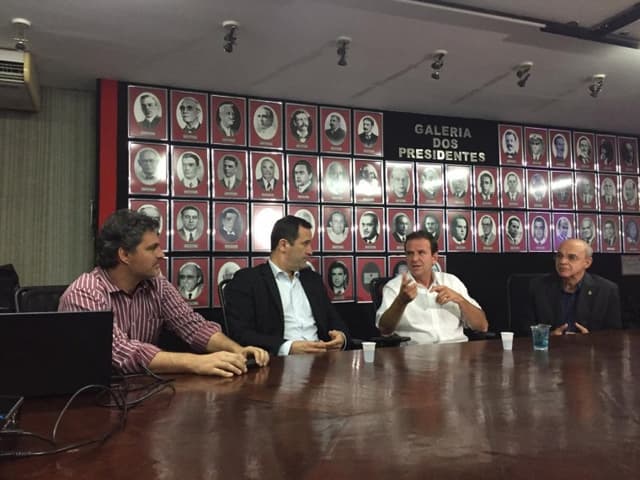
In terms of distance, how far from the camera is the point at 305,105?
3.97 m

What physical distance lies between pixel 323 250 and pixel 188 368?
251cm

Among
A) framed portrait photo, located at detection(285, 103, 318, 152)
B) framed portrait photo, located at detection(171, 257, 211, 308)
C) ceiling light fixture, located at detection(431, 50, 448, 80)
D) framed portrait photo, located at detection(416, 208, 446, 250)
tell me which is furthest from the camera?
framed portrait photo, located at detection(416, 208, 446, 250)

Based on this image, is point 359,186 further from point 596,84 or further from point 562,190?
point 562,190

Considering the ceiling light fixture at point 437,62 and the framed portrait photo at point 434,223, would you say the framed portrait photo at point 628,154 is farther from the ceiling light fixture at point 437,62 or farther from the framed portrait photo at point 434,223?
the ceiling light fixture at point 437,62

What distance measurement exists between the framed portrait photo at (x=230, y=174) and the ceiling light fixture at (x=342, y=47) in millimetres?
1113

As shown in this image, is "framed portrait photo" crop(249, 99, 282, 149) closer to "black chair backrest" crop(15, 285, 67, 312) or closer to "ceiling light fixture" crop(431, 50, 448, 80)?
"ceiling light fixture" crop(431, 50, 448, 80)

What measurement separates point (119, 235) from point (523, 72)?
2.80 meters

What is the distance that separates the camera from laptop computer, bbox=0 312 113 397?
1.16 m

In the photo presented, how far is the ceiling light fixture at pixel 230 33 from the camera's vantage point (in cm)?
268

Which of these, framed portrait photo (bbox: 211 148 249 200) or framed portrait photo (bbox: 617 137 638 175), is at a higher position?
framed portrait photo (bbox: 617 137 638 175)

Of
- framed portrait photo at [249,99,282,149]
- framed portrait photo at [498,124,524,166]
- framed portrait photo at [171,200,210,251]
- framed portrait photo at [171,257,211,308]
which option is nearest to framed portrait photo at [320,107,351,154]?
framed portrait photo at [249,99,282,149]

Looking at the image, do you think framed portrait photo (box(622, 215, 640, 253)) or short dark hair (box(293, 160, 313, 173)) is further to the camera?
framed portrait photo (box(622, 215, 640, 253))

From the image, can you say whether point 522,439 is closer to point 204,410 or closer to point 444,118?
point 204,410

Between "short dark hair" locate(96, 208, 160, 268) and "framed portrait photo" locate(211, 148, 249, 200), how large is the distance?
1690 mm
